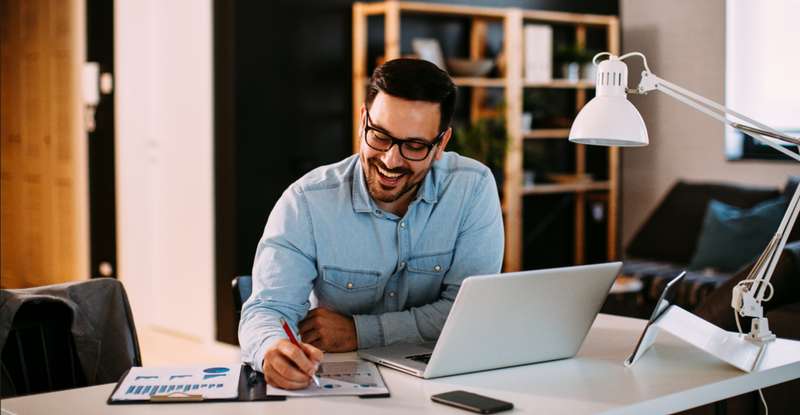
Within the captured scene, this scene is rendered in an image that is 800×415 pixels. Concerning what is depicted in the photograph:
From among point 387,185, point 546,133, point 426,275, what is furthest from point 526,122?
point 387,185

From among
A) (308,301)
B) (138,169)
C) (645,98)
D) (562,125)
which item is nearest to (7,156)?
(138,169)

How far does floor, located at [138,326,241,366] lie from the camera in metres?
5.14

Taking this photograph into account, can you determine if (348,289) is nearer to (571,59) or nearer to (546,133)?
(546,133)

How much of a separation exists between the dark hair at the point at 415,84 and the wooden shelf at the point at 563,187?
398cm

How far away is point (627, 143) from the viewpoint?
204 cm

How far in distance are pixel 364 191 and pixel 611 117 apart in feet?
1.91

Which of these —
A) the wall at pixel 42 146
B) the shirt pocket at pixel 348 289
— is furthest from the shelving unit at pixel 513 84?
the shirt pocket at pixel 348 289

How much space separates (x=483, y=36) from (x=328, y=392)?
15.1ft

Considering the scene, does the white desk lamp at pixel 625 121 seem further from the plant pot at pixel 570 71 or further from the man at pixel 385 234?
the plant pot at pixel 570 71

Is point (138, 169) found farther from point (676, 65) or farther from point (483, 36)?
point (676, 65)

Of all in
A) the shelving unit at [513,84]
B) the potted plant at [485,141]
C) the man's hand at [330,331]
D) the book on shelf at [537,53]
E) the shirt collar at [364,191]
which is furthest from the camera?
the book on shelf at [537,53]

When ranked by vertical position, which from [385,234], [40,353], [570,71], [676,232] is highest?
[570,71]

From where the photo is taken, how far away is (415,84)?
2.18 meters

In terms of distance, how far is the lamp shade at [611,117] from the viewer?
199 centimetres
